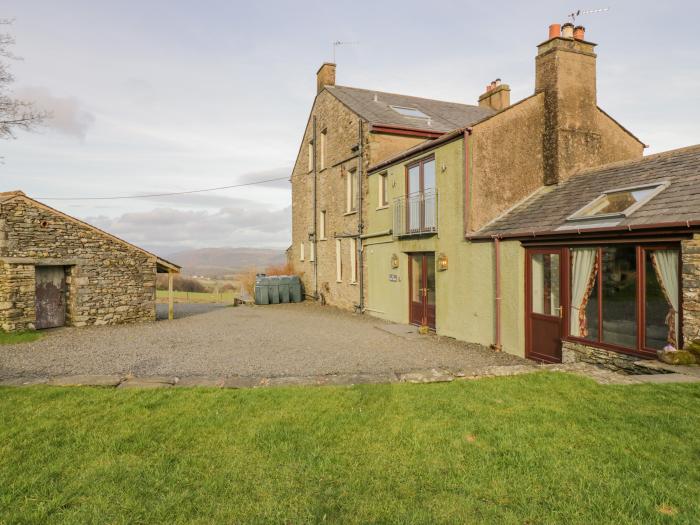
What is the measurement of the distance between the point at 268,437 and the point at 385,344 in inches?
284

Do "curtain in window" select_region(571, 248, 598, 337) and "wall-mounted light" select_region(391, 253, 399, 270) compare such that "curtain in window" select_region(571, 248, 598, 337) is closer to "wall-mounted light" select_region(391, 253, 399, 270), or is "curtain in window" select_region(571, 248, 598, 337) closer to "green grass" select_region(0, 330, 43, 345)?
"wall-mounted light" select_region(391, 253, 399, 270)

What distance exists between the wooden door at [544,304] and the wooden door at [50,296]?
1476 cm

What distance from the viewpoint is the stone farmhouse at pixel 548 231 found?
786 centimetres

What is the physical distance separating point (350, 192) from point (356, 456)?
53.6ft

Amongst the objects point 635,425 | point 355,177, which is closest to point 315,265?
point 355,177

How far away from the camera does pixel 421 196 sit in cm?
1424

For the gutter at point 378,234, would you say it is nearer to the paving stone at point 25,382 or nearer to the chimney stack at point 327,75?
the chimney stack at point 327,75

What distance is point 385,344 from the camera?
38.3 ft

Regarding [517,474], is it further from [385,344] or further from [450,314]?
[450,314]

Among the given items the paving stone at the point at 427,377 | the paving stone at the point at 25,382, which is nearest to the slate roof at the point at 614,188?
the paving stone at the point at 427,377

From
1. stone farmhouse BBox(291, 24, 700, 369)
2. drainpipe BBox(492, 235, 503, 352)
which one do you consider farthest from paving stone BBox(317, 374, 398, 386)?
drainpipe BBox(492, 235, 503, 352)

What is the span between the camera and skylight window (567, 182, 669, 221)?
850 cm

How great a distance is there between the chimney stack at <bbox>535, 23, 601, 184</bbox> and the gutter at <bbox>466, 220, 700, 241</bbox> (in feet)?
9.79

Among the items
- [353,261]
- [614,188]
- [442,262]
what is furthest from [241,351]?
[353,261]
